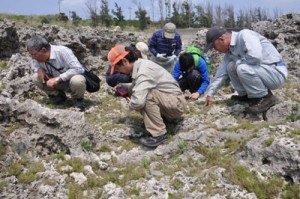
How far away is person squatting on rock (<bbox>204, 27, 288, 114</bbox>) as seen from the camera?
5.14 m

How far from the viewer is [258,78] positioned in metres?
5.25

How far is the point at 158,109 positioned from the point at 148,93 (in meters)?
0.26

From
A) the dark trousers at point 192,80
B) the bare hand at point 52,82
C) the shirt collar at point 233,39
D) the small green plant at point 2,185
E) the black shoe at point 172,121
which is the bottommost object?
the small green plant at point 2,185

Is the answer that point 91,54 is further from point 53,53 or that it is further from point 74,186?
point 74,186

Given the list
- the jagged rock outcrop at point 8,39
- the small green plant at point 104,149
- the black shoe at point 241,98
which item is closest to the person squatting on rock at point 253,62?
the black shoe at point 241,98

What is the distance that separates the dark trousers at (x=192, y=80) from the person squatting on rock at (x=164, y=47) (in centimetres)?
116

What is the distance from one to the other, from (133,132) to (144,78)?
3.24 feet

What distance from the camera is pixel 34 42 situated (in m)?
5.45

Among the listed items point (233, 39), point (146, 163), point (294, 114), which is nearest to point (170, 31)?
point (233, 39)

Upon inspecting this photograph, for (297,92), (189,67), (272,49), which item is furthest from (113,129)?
(297,92)

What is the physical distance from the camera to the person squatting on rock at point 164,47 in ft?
26.4

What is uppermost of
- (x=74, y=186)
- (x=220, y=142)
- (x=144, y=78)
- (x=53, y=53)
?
→ (x=53, y=53)

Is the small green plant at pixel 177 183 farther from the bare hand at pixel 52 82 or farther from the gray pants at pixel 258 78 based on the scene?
the bare hand at pixel 52 82

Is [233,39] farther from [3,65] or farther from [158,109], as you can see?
[3,65]
